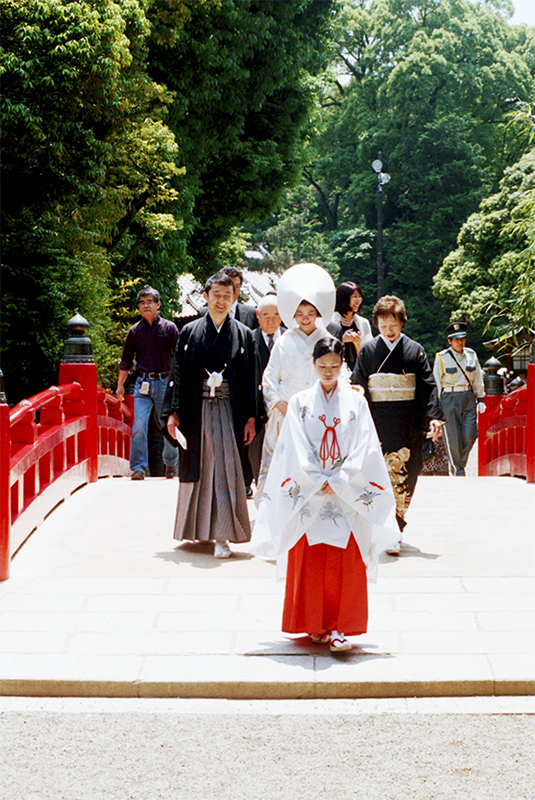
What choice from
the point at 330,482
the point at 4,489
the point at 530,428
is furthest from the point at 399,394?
the point at 530,428

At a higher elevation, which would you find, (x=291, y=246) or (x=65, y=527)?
(x=291, y=246)

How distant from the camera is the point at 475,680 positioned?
426cm

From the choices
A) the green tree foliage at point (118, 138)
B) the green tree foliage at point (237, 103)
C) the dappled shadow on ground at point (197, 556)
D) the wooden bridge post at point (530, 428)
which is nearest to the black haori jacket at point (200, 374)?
the dappled shadow on ground at point (197, 556)

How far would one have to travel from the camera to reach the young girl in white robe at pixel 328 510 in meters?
4.63

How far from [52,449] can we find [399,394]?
2964mm

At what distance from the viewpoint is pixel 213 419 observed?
21.6 ft

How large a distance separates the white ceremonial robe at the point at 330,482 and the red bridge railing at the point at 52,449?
6.65 feet

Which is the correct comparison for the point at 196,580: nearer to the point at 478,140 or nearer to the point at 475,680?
the point at 475,680

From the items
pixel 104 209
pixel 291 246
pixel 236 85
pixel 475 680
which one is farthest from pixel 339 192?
pixel 475 680

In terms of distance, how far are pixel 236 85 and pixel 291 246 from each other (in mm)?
21234

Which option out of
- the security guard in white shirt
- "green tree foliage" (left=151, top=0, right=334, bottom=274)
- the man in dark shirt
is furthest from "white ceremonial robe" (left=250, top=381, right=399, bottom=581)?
"green tree foliage" (left=151, top=0, right=334, bottom=274)

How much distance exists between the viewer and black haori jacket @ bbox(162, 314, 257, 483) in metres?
6.57

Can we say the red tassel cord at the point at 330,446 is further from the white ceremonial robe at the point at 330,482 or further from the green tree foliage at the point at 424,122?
the green tree foliage at the point at 424,122

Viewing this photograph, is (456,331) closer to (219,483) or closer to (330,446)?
(219,483)
